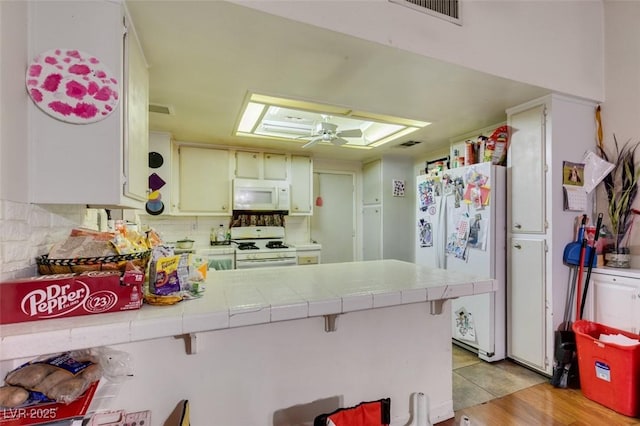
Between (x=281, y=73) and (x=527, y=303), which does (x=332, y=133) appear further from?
(x=527, y=303)

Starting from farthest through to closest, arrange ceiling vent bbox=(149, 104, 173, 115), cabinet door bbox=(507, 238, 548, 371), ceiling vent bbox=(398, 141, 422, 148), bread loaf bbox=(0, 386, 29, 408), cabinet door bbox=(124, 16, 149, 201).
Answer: ceiling vent bbox=(398, 141, 422, 148) < ceiling vent bbox=(149, 104, 173, 115) < cabinet door bbox=(507, 238, 548, 371) < cabinet door bbox=(124, 16, 149, 201) < bread loaf bbox=(0, 386, 29, 408)

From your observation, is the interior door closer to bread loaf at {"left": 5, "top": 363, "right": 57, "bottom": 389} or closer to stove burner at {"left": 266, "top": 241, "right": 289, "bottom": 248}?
stove burner at {"left": 266, "top": 241, "right": 289, "bottom": 248}

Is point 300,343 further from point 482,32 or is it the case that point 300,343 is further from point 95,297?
point 482,32

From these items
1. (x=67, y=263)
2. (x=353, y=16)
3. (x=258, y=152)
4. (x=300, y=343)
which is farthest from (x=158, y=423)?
(x=258, y=152)

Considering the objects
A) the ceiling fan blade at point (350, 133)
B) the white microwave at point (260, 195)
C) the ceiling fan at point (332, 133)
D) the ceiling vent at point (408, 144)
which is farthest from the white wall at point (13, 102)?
the ceiling vent at point (408, 144)

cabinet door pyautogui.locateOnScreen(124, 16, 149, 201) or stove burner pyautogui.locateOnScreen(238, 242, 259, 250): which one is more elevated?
cabinet door pyautogui.locateOnScreen(124, 16, 149, 201)

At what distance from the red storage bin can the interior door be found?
122 inches

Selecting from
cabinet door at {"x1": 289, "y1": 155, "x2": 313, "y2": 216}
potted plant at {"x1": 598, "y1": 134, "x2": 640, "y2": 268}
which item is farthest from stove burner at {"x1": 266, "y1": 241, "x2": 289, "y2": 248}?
potted plant at {"x1": 598, "y1": 134, "x2": 640, "y2": 268}

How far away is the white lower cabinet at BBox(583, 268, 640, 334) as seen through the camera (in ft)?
6.81

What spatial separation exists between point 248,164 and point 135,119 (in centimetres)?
251

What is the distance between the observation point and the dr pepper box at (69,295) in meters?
0.91

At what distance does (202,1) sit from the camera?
52.4 inches

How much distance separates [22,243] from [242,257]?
2628 millimetres

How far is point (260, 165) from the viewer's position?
13.2 ft
